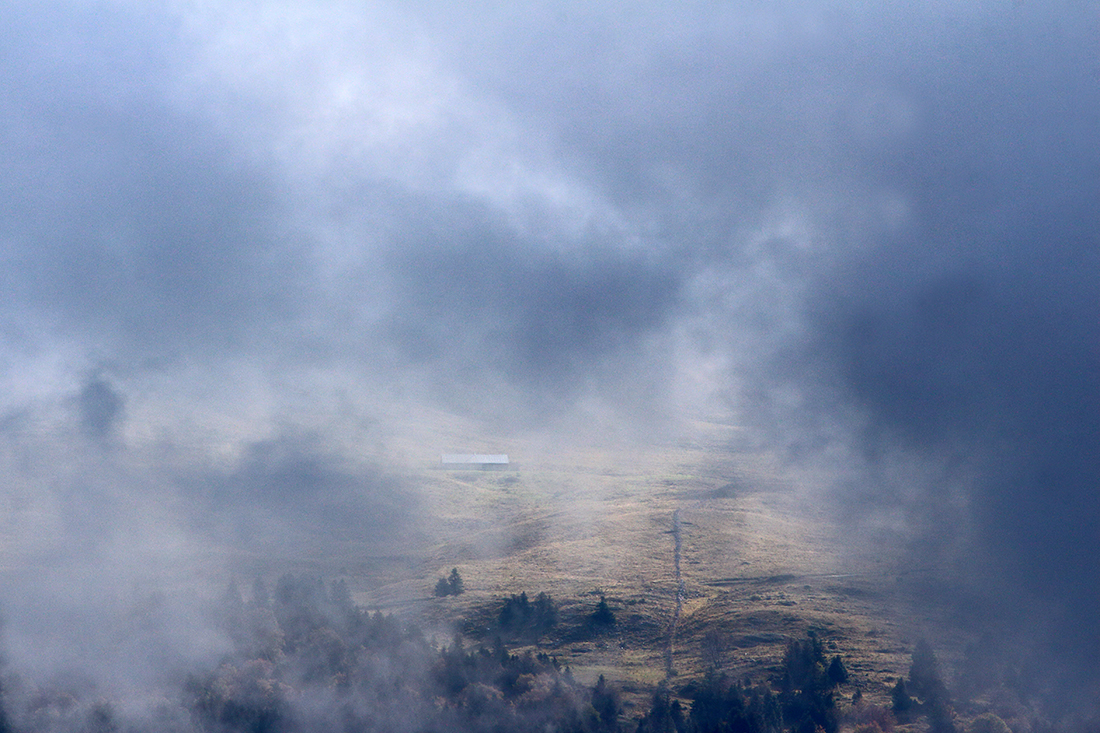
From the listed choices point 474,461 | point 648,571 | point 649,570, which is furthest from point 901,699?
point 474,461

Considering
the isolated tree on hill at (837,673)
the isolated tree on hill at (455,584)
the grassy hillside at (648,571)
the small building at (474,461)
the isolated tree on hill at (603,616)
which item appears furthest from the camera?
the small building at (474,461)

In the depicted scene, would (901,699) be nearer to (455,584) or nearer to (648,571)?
(648,571)

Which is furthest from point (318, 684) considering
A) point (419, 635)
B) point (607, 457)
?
point (607, 457)

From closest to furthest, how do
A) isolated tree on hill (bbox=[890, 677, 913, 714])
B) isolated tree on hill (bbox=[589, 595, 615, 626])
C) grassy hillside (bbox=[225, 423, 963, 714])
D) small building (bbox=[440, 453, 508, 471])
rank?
isolated tree on hill (bbox=[890, 677, 913, 714])
grassy hillside (bbox=[225, 423, 963, 714])
isolated tree on hill (bbox=[589, 595, 615, 626])
small building (bbox=[440, 453, 508, 471])

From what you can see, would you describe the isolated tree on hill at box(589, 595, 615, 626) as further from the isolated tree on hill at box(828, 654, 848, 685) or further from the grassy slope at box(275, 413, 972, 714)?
the isolated tree on hill at box(828, 654, 848, 685)

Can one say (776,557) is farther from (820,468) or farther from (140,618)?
(140,618)

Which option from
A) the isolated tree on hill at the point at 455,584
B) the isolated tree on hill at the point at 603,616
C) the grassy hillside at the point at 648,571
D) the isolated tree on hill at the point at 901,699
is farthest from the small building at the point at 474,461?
the isolated tree on hill at the point at 901,699

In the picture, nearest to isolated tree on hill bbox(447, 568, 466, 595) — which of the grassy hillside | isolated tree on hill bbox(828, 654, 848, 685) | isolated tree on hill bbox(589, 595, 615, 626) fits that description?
the grassy hillside

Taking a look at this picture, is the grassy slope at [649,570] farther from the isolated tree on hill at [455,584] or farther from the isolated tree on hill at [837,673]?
the isolated tree on hill at [837,673]
